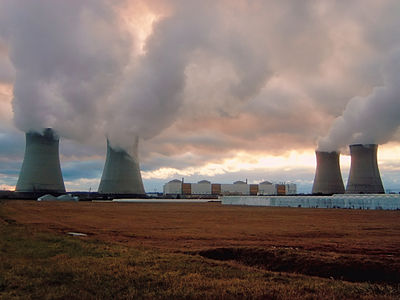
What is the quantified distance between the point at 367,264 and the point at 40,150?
1315 inches

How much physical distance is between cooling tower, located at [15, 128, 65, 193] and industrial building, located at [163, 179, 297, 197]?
48771mm

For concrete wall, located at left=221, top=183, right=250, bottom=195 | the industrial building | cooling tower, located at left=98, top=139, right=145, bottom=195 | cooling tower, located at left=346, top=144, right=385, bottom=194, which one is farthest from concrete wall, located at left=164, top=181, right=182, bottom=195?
cooling tower, located at left=346, top=144, right=385, bottom=194

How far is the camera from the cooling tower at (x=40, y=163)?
1351 inches

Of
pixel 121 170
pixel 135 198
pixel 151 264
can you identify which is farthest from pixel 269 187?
pixel 151 264

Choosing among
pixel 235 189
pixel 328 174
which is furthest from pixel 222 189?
pixel 328 174

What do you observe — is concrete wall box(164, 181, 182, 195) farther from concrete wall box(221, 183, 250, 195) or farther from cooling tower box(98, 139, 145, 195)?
cooling tower box(98, 139, 145, 195)

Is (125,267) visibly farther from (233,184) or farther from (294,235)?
(233,184)

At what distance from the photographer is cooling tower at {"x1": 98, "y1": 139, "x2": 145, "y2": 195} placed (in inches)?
1484

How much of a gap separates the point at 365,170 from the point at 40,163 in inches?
1214

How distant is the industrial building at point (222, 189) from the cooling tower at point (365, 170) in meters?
50.7

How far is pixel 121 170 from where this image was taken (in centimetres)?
3794

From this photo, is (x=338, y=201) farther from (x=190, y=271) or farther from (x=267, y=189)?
(x=267, y=189)

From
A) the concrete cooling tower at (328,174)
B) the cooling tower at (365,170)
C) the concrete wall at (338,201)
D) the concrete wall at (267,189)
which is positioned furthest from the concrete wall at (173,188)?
the cooling tower at (365,170)

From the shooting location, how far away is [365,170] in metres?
34.8
